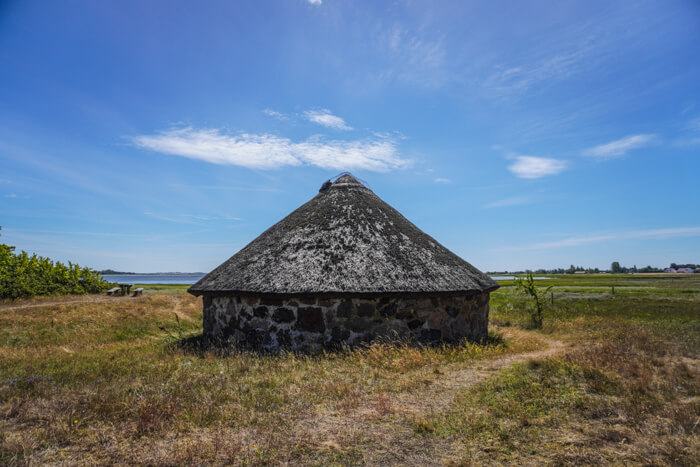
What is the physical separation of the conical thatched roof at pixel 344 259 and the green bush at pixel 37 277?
15822 mm

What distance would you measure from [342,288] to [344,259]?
3.88 ft

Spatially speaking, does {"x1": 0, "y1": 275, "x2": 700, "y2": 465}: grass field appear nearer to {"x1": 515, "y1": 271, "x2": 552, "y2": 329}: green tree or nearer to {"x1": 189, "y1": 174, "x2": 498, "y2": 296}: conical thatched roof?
{"x1": 189, "y1": 174, "x2": 498, "y2": 296}: conical thatched roof

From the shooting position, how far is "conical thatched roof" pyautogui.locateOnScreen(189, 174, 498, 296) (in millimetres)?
9531

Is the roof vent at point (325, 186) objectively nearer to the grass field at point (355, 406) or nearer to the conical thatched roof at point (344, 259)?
the conical thatched roof at point (344, 259)

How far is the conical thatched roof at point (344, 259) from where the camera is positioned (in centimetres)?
953

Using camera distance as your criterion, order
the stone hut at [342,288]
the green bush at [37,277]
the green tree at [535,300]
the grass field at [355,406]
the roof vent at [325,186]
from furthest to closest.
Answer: the green bush at [37,277]
the green tree at [535,300]
the roof vent at [325,186]
the stone hut at [342,288]
the grass field at [355,406]

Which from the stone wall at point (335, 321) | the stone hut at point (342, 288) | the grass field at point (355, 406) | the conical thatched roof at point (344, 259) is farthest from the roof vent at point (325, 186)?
the grass field at point (355, 406)

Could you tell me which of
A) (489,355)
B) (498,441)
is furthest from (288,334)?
(498,441)

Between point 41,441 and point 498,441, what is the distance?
18.5 feet

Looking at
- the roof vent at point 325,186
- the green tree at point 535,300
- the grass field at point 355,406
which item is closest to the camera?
the grass field at point 355,406

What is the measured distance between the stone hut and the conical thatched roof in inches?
1.2

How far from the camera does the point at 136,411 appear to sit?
212 inches

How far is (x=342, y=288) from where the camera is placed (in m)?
9.23

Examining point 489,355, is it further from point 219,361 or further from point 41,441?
point 41,441
